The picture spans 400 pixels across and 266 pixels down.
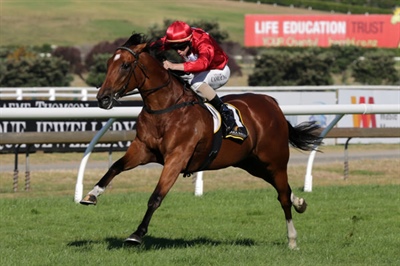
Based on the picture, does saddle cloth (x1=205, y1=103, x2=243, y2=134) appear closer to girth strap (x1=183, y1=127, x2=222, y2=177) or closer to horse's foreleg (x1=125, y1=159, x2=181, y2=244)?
girth strap (x1=183, y1=127, x2=222, y2=177)

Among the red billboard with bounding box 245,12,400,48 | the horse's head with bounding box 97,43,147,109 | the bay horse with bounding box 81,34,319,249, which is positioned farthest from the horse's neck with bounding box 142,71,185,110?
the red billboard with bounding box 245,12,400,48

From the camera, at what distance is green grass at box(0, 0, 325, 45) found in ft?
225

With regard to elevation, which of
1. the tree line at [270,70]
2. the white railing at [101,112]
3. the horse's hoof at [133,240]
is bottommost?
the tree line at [270,70]

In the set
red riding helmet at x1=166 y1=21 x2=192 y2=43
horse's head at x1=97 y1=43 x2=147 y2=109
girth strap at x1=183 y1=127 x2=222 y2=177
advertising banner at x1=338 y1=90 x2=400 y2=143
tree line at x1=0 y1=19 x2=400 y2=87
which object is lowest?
tree line at x1=0 y1=19 x2=400 y2=87

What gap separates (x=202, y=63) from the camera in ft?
24.4

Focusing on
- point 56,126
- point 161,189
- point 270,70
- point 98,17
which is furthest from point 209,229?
point 98,17

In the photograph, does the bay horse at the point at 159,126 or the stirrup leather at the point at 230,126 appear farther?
the stirrup leather at the point at 230,126

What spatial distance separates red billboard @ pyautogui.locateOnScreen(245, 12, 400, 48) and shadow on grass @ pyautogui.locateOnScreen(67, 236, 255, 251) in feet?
178

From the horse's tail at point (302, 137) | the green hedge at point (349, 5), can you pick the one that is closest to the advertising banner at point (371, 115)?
the horse's tail at point (302, 137)

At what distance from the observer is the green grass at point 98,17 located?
68.5 m

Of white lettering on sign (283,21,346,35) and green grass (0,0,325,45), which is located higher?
white lettering on sign (283,21,346,35)

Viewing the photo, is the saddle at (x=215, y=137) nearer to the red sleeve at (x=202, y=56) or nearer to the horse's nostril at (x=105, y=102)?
the red sleeve at (x=202, y=56)

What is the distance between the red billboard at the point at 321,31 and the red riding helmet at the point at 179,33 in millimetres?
54676

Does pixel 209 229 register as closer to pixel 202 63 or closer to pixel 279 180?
pixel 279 180
